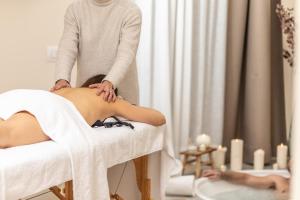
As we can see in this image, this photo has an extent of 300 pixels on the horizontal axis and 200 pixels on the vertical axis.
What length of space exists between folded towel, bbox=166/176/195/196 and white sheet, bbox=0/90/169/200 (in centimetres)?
32

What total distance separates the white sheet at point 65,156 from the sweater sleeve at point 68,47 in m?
0.44

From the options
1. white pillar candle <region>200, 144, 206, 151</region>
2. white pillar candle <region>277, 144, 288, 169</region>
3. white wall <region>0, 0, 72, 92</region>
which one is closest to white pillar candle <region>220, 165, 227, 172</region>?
white pillar candle <region>200, 144, 206, 151</region>

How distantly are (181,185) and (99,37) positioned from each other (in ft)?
2.65

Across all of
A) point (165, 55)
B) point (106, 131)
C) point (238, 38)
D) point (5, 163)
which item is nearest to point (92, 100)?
point (106, 131)

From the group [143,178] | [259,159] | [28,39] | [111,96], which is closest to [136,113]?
[111,96]

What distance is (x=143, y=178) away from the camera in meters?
1.99

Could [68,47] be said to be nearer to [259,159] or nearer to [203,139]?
[203,139]

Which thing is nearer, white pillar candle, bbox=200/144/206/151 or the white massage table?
the white massage table

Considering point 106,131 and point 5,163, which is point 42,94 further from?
point 5,163

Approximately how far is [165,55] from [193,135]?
1.53 ft

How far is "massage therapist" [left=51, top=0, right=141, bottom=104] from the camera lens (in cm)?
198

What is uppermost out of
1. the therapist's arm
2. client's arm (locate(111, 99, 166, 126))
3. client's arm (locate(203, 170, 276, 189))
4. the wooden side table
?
the therapist's arm

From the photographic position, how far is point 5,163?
1.17m

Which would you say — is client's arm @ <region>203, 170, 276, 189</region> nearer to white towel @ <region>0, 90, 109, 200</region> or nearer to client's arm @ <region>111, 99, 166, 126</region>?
client's arm @ <region>111, 99, 166, 126</region>
